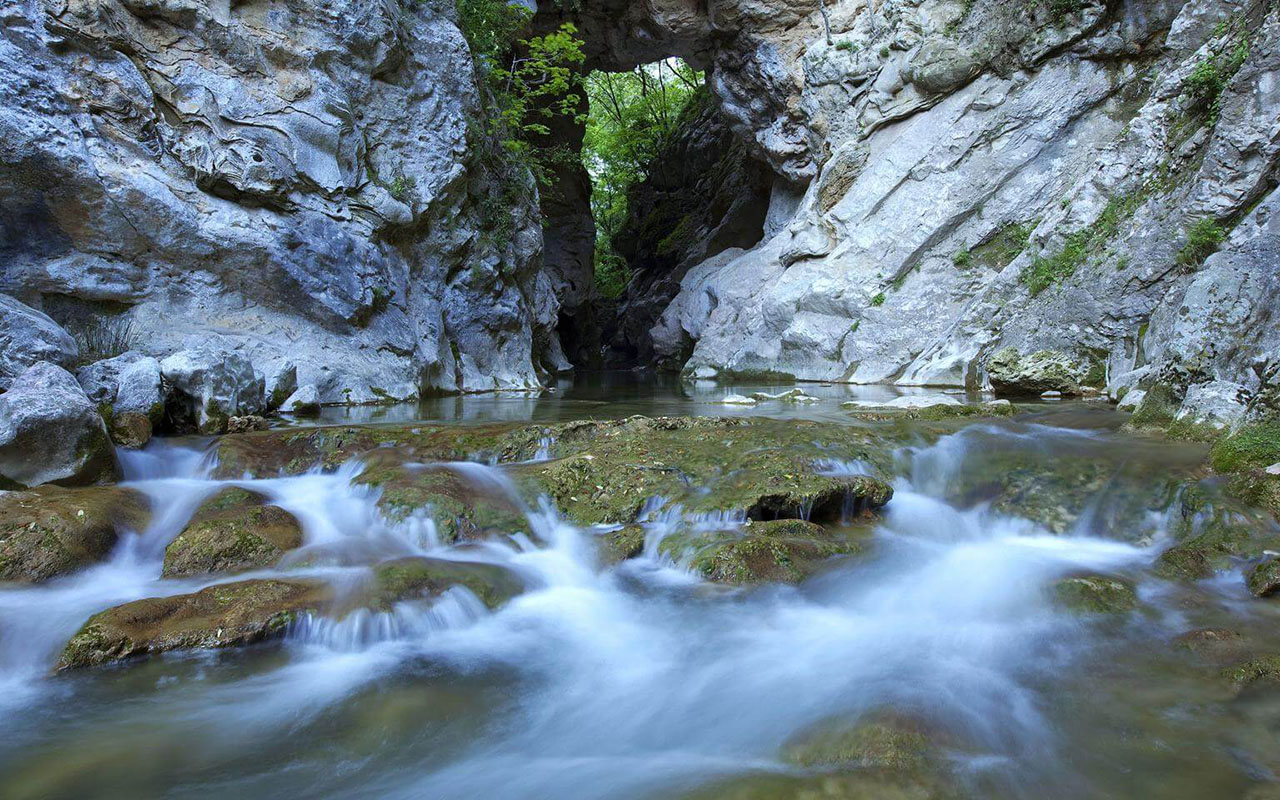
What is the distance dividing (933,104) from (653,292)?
14.5m

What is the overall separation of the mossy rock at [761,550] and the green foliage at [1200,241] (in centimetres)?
710

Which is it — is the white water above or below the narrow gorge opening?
below

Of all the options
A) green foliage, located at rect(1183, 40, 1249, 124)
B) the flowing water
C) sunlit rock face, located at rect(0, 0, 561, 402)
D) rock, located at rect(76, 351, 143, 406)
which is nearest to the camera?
the flowing water

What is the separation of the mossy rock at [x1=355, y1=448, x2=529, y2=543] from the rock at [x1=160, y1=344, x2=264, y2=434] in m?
2.64

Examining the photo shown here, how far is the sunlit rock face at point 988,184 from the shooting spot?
26.5 feet

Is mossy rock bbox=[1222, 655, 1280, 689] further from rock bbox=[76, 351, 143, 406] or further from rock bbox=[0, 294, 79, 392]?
rock bbox=[76, 351, 143, 406]

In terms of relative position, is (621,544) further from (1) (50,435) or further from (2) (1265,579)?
(1) (50,435)

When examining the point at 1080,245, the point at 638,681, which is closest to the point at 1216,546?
the point at 638,681

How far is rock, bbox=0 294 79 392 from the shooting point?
540cm

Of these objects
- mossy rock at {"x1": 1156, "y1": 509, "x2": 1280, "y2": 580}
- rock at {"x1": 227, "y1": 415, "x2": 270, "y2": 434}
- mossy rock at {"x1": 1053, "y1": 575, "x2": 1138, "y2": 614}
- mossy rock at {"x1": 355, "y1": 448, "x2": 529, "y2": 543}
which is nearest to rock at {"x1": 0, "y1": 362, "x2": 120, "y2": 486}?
rock at {"x1": 227, "y1": 415, "x2": 270, "y2": 434}

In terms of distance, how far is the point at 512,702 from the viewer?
3.04 m

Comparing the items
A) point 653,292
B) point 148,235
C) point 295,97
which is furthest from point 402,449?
point 653,292

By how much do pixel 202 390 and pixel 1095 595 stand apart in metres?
7.75

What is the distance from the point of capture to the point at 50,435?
15.0ft
